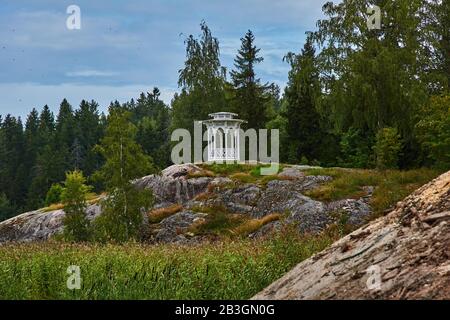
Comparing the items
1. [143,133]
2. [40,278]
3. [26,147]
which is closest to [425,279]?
[40,278]

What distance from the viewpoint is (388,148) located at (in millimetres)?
31062

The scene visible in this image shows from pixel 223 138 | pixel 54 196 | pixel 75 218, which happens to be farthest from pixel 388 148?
pixel 54 196

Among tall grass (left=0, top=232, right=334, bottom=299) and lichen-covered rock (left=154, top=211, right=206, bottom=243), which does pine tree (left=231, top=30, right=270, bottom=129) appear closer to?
lichen-covered rock (left=154, top=211, right=206, bottom=243)

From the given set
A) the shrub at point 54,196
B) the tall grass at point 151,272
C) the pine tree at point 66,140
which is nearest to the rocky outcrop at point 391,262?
the tall grass at point 151,272

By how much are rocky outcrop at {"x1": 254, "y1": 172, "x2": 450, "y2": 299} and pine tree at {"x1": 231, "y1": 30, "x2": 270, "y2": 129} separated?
41358 millimetres

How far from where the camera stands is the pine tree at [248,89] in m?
50.1

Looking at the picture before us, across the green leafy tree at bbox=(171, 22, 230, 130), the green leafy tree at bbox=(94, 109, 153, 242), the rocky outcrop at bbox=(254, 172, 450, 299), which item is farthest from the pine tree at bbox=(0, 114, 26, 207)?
the rocky outcrop at bbox=(254, 172, 450, 299)

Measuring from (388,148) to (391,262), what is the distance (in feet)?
83.4

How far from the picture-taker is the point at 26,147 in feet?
310

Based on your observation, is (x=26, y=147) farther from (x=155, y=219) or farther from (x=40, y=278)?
(x=40, y=278)

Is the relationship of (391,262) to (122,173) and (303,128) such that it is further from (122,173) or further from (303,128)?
(303,128)

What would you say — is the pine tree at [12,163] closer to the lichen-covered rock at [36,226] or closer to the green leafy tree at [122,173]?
the lichen-covered rock at [36,226]

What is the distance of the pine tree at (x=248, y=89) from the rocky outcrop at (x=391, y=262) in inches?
1628
